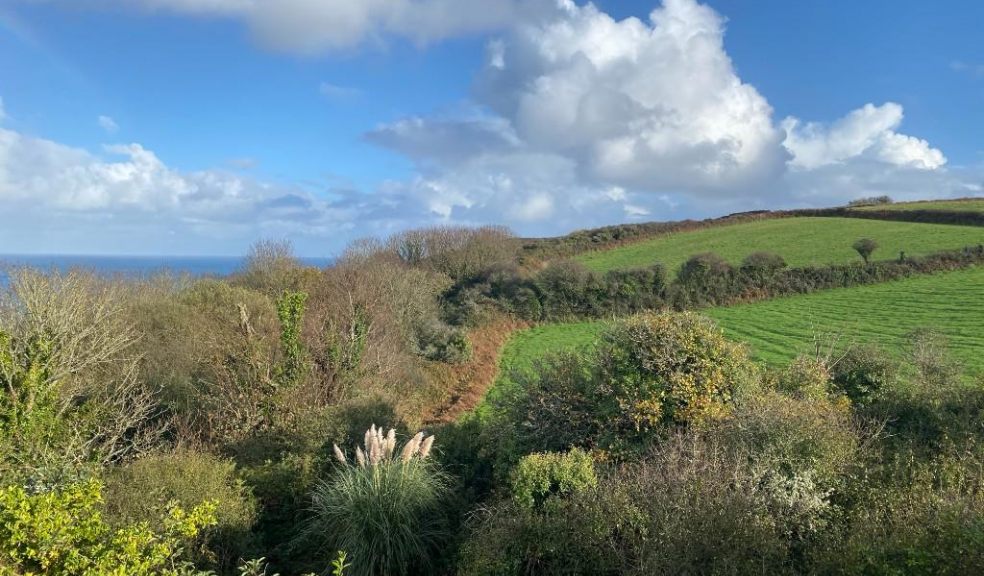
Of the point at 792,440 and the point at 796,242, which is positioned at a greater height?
the point at 796,242

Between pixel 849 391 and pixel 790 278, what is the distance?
25514mm

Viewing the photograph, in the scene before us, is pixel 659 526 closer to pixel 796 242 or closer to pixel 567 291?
pixel 567 291

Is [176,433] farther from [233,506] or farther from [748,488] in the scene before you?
[748,488]

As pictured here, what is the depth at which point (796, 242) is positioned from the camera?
43562 mm

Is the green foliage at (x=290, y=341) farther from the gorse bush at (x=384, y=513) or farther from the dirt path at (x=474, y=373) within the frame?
the dirt path at (x=474, y=373)

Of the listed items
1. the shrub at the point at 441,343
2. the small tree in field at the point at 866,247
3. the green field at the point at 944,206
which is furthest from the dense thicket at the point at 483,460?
the green field at the point at 944,206

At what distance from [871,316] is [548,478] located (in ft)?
86.2

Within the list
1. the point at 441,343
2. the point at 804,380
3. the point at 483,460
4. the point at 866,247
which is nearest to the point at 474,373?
the point at 441,343

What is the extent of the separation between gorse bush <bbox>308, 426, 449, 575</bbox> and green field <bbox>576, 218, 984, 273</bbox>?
3161 cm

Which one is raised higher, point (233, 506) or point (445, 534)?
point (233, 506)

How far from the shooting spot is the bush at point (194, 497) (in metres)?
7.26

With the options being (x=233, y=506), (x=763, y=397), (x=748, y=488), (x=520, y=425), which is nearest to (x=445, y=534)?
(x=520, y=425)

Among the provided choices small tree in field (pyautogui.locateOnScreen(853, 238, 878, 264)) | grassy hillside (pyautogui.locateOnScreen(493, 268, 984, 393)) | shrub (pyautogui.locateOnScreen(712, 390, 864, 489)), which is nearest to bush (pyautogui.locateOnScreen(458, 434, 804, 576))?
shrub (pyautogui.locateOnScreen(712, 390, 864, 489))

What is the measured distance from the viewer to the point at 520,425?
9773mm
